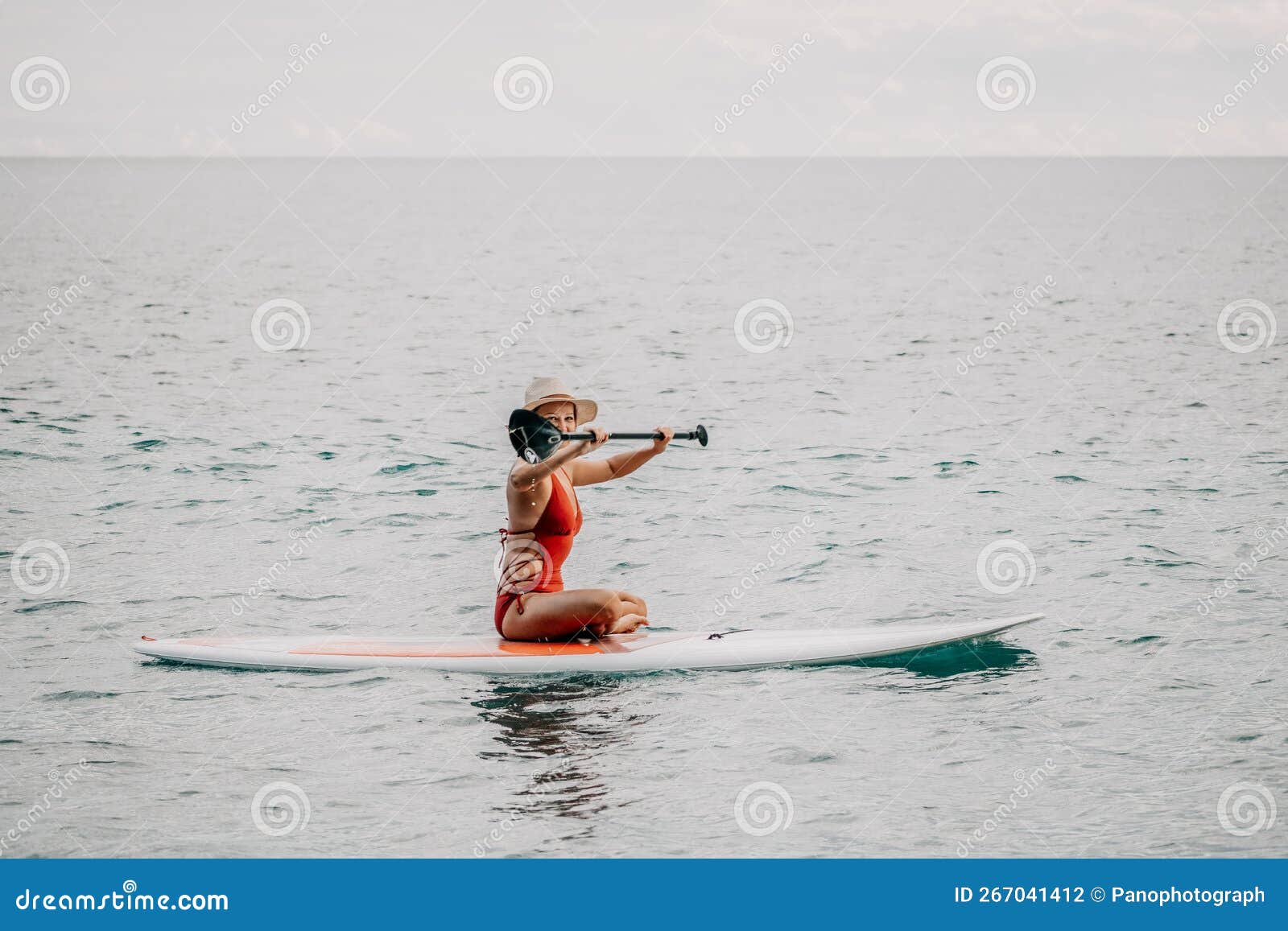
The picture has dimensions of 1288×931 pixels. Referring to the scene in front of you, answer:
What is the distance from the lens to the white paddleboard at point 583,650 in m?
9.25

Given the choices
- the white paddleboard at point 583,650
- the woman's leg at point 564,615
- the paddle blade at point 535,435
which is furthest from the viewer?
the white paddleboard at point 583,650

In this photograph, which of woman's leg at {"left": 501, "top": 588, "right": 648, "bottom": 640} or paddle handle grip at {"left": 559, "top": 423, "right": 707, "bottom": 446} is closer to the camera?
paddle handle grip at {"left": 559, "top": 423, "right": 707, "bottom": 446}

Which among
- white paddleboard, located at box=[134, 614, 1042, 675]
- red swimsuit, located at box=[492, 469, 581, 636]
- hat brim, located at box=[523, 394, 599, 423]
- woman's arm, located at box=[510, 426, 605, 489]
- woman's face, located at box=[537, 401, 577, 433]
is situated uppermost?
hat brim, located at box=[523, 394, 599, 423]

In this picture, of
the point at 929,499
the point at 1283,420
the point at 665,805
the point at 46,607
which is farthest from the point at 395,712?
the point at 1283,420

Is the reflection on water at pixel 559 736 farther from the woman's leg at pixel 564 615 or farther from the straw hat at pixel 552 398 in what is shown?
the straw hat at pixel 552 398

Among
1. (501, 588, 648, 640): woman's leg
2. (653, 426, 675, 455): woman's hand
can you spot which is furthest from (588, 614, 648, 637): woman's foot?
(653, 426, 675, 455): woman's hand

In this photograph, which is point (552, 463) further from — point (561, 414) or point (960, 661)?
point (960, 661)

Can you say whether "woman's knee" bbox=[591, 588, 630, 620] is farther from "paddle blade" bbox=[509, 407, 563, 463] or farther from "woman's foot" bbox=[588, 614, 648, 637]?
"paddle blade" bbox=[509, 407, 563, 463]

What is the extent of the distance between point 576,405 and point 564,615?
1405mm

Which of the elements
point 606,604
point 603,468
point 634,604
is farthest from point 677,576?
point 606,604

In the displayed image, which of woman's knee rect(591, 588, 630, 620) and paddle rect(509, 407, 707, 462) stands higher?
paddle rect(509, 407, 707, 462)

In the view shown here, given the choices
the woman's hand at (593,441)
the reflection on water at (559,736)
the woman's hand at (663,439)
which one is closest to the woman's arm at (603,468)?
the woman's hand at (663,439)

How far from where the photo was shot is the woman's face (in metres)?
8.80

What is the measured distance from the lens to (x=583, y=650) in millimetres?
9227
